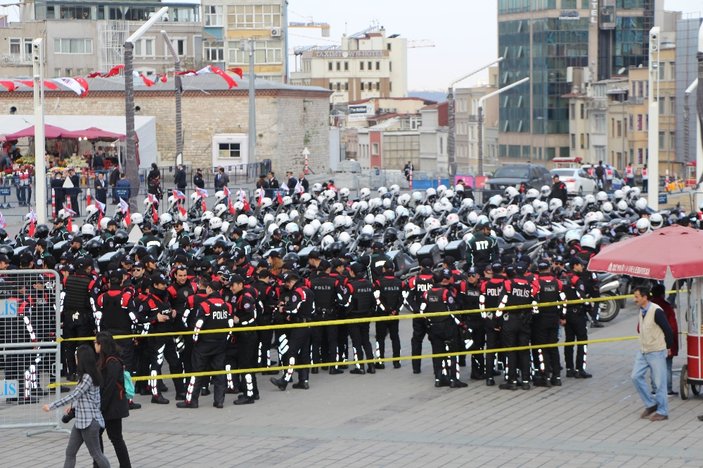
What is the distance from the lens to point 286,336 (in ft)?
59.8

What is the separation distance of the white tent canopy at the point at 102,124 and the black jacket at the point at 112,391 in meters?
44.3

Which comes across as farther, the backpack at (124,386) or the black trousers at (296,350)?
the black trousers at (296,350)

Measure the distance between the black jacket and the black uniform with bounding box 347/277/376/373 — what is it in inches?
242

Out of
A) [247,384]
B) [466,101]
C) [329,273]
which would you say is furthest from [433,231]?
[466,101]

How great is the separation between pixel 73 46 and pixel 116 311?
97.2 metres

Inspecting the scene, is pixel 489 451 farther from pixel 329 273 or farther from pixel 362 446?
Result: pixel 329 273

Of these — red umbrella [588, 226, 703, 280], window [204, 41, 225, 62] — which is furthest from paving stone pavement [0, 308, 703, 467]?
window [204, 41, 225, 62]

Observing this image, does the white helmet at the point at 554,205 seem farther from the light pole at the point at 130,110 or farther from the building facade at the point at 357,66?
the building facade at the point at 357,66

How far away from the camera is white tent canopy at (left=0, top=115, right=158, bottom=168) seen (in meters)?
57.5

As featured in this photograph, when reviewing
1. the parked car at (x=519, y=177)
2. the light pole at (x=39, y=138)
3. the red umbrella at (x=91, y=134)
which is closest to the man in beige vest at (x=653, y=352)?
the light pole at (x=39, y=138)

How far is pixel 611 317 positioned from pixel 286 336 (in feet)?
23.0

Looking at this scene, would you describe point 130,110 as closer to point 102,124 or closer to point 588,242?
point 588,242

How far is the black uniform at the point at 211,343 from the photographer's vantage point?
16.6 metres

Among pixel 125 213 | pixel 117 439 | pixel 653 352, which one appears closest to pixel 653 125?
pixel 125 213
